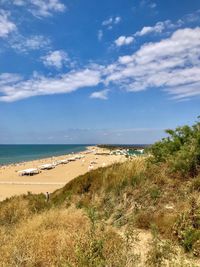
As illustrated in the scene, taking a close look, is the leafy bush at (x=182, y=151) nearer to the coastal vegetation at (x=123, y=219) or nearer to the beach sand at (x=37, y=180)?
the coastal vegetation at (x=123, y=219)

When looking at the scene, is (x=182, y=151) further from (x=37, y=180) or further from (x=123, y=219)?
(x=37, y=180)

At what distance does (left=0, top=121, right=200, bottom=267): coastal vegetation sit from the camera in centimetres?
428

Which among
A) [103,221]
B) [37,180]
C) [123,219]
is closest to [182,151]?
[123,219]

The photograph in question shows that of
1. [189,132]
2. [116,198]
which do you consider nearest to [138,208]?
[116,198]

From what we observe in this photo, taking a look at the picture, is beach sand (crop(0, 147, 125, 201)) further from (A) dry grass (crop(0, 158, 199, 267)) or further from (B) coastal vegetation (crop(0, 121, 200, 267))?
(A) dry grass (crop(0, 158, 199, 267))

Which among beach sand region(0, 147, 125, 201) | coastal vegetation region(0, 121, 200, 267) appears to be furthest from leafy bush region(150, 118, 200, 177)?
beach sand region(0, 147, 125, 201)

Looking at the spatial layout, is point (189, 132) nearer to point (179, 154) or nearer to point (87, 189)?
point (179, 154)

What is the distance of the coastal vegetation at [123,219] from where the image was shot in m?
4.28

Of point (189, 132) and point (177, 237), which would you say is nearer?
point (177, 237)

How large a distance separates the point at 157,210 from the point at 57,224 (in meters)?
2.45

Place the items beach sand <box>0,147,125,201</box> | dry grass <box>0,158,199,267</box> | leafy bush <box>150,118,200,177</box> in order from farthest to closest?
1. beach sand <box>0,147,125,201</box>
2. leafy bush <box>150,118,200,177</box>
3. dry grass <box>0,158,199,267</box>

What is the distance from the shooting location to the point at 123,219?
6.83m

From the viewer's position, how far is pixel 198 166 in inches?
334

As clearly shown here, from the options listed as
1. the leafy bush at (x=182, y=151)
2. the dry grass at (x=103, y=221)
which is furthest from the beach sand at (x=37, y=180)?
the dry grass at (x=103, y=221)
